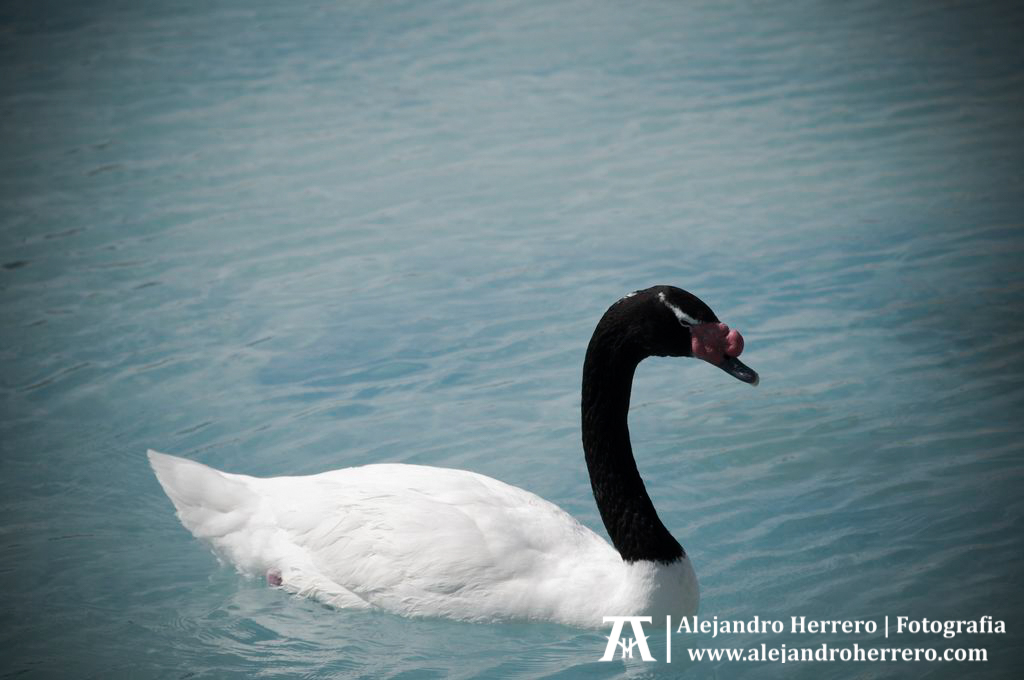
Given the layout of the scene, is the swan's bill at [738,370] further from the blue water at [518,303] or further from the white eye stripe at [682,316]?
the blue water at [518,303]

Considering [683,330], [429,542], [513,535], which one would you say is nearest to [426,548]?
[429,542]

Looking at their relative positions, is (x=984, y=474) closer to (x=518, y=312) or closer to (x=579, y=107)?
(x=518, y=312)

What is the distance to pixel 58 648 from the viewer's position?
14.8ft

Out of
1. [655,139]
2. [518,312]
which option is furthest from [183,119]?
[518,312]

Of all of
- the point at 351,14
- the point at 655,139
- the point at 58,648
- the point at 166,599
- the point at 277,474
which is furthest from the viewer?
the point at 351,14

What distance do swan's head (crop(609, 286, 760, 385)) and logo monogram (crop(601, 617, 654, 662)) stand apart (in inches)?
40.2

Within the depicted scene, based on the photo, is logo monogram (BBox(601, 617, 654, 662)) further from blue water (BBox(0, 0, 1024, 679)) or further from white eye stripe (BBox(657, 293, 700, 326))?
white eye stripe (BBox(657, 293, 700, 326))

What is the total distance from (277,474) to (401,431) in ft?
2.41

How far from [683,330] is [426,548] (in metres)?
1.31

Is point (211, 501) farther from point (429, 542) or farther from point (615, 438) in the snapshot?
point (615, 438)

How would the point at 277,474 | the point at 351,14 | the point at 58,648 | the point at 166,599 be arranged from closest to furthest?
the point at 58,648, the point at 166,599, the point at 277,474, the point at 351,14

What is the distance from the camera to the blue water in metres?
4.65

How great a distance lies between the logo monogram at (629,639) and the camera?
4332 millimetres

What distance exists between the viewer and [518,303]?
7.83 meters
